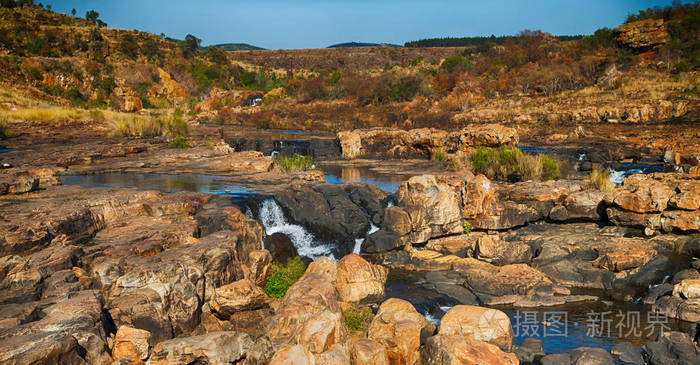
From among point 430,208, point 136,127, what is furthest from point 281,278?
point 136,127

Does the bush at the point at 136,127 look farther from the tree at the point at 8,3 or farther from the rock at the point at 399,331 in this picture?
the tree at the point at 8,3

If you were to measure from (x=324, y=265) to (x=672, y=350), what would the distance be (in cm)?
543

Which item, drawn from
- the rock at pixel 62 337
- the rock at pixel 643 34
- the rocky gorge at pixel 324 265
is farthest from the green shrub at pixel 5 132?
the rock at pixel 643 34

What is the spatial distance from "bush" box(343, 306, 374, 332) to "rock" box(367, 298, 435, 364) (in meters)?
0.30

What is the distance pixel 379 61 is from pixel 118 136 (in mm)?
54374

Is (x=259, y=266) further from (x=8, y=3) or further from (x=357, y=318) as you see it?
(x=8, y=3)

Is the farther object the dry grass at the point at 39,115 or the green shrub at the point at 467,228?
the dry grass at the point at 39,115

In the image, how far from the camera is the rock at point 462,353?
19.4 ft

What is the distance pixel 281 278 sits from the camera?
896cm

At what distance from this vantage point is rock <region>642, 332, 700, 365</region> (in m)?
6.60

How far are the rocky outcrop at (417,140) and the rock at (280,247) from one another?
1179 cm

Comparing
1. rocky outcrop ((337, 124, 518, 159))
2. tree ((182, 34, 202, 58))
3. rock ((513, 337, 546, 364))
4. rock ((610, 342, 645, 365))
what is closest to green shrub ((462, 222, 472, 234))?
rock ((513, 337, 546, 364))

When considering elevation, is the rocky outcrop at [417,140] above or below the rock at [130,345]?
above

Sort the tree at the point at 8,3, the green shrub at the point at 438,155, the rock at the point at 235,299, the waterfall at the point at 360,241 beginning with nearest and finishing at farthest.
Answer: the rock at the point at 235,299 < the waterfall at the point at 360,241 < the green shrub at the point at 438,155 < the tree at the point at 8,3
